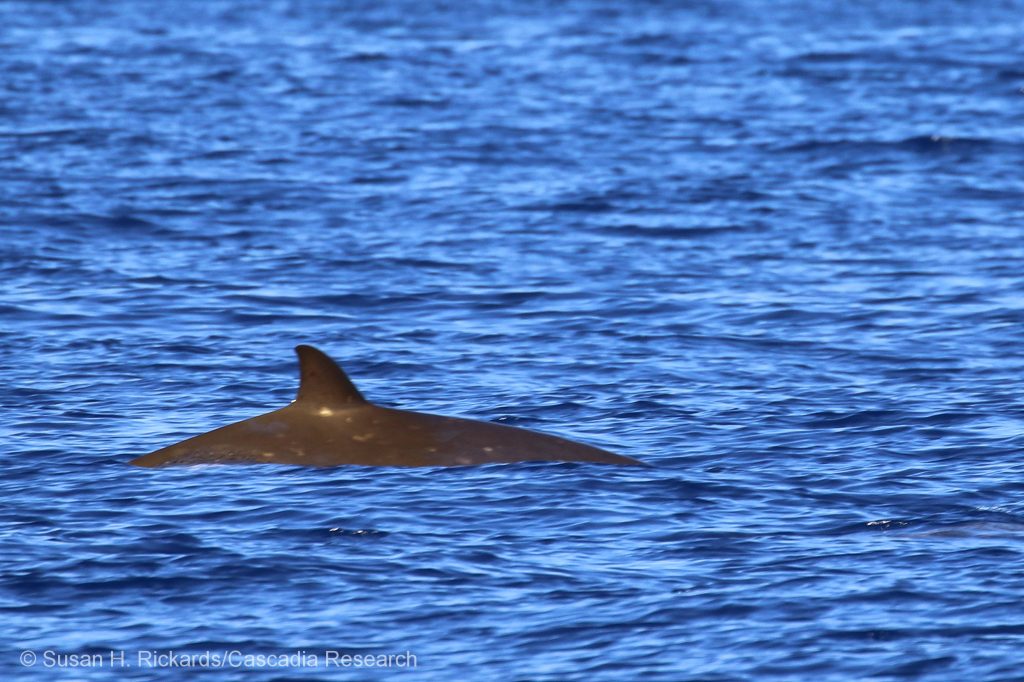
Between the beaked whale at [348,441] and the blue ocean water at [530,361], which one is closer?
the blue ocean water at [530,361]

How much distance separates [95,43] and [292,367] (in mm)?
37561

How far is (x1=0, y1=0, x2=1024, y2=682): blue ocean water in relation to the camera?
1306cm

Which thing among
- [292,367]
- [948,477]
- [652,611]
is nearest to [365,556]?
[652,611]

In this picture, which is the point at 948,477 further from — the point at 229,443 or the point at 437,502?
the point at 229,443

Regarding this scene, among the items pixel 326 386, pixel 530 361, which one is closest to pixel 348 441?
pixel 326 386

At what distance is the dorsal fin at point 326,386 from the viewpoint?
54.6 ft

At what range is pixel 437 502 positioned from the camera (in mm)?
15727

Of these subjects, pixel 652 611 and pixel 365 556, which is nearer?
pixel 652 611

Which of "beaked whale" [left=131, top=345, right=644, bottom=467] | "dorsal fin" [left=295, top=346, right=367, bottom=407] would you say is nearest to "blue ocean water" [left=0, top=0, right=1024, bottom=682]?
"beaked whale" [left=131, top=345, right=644, bottom=467]

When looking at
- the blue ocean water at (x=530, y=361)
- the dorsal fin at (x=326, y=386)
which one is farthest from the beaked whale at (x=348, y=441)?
the blue ocean water at (x=530, y=361)

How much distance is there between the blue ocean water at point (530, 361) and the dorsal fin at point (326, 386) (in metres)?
0.70

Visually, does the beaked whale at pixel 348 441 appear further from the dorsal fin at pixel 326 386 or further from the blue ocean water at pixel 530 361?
the blue ocean water at pixel 530 361

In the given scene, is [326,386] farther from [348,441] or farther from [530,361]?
[530,361]

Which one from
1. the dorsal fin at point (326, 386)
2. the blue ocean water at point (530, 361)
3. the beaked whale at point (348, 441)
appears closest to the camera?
the blue ocean water at point (530, 361)
